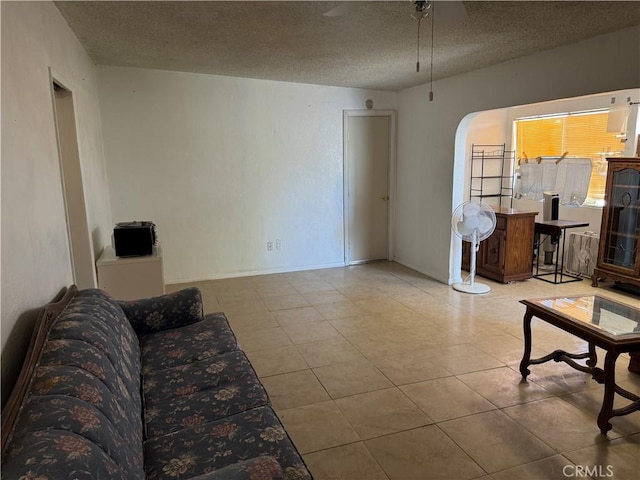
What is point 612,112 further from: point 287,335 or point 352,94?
point 287,335

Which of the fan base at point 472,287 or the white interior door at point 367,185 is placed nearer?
the fan base at point 472,287

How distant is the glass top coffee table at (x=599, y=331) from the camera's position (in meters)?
2.25

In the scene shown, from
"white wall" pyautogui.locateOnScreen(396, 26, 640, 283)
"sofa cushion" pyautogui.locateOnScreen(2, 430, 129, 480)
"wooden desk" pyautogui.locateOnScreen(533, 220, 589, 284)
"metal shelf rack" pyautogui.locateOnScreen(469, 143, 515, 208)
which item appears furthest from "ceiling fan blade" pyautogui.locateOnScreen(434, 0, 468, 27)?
"metal shelf rack" pyautogui.locateOnScreen(469, 143, 515, 208)

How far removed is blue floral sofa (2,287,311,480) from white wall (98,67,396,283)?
2.58m

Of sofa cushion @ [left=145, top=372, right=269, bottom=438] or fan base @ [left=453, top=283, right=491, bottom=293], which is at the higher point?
sofa cushion @ [left=145, top=372, right=269, bottom=438]

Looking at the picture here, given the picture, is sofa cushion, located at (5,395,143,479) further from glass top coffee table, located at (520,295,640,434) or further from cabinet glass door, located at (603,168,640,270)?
cabinet glass door, located at (603,168,640,270)

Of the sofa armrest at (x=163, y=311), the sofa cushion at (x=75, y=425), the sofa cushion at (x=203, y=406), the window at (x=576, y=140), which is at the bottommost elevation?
the sofa cushion at (x=203, y=406)

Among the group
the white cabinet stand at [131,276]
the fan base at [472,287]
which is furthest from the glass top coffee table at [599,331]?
the white cabinet stand at [131,276]

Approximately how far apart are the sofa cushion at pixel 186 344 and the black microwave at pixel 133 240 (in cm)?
101

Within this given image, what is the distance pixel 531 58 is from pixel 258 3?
2.52 m

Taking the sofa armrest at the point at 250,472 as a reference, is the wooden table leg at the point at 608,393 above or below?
below

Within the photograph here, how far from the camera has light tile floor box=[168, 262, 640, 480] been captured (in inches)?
83.0

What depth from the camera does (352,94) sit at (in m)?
5.54

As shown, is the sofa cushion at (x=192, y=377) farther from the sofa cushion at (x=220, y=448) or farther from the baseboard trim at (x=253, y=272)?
the baseboard trim at (x=253, y=272)
